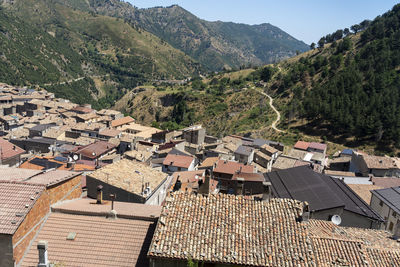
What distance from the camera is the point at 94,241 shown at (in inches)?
482

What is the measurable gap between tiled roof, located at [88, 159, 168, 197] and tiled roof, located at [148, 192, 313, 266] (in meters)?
11.1

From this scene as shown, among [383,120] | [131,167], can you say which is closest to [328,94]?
[383,120]

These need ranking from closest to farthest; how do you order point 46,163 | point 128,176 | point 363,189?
point 128,176 → point 363,189 → point 46,163

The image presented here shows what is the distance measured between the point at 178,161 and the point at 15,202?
35.2m

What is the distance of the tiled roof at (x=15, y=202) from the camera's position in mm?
10859

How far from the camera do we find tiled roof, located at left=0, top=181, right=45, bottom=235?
1086 cm

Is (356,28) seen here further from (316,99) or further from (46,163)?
(46,163)

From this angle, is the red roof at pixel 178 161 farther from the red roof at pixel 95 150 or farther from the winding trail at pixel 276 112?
the winding trail at pixel 276 112

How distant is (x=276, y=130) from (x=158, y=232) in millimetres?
84000

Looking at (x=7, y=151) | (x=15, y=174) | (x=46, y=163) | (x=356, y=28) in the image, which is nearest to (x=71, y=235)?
(x=15, y=174)

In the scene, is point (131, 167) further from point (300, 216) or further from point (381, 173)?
point (381, 173)

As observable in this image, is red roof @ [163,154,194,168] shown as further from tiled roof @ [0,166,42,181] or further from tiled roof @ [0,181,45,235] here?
tiled roof @ [0,181,45,235]

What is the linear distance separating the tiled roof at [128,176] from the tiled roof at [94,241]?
953 centimetres

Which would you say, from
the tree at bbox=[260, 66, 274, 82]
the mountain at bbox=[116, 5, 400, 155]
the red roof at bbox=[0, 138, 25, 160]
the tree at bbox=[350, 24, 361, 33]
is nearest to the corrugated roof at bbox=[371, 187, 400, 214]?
the red roof at bbox=[0, 138, 25, 160]
